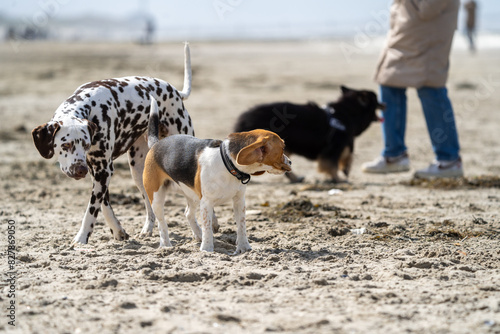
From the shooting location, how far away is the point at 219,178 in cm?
431

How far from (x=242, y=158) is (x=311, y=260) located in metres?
0.97

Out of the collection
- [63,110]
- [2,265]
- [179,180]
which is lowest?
[2,265]

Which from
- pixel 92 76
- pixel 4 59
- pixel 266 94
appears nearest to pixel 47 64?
→ pixel 4 59

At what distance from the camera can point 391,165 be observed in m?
8.30

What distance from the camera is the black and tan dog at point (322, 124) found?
7770mm

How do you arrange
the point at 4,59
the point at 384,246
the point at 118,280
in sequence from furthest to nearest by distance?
1. the point at 4,59
2. the point at 384,246
3. the point at 118,280

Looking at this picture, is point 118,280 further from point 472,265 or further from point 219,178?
point 472,265

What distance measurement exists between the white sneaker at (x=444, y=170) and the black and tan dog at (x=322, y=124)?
3.25 ft

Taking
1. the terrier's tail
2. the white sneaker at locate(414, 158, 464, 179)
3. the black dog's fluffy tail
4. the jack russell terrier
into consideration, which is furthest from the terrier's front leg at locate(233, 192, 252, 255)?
the white sneaker at locate(414, 158, 464, 179)

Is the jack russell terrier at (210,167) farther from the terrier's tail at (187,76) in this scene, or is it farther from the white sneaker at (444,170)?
the white sneaker at (444,170)

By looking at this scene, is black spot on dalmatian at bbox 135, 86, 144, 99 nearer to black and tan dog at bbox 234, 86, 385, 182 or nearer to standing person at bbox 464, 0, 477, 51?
black and tan dog at bbox 234, 86, 385, 182

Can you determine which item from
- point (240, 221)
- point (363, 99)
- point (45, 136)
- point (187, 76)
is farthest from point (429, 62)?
point (45, 136)

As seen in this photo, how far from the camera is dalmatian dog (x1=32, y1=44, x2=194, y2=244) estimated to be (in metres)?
4.41

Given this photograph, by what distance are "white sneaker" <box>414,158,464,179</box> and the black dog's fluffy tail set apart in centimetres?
412
